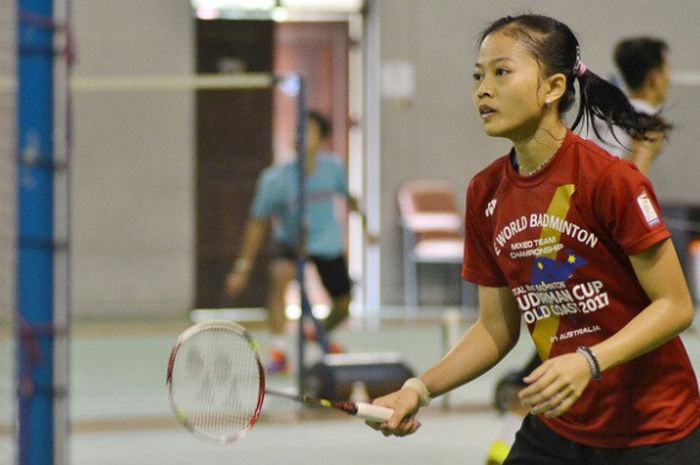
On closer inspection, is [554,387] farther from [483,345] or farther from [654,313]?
[483,345]

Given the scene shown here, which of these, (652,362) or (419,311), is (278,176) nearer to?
(419,311)

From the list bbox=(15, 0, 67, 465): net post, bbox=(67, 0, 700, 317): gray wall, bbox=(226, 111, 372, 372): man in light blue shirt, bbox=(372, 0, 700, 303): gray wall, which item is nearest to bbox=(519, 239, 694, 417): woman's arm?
bbox=(15, 0, 67, 465): net post

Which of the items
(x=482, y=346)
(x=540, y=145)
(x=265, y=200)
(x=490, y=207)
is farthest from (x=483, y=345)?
(x=265, y=200)

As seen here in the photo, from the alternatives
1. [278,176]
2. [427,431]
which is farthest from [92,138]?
[427,431]

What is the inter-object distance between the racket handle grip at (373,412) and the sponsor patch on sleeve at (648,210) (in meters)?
0.62

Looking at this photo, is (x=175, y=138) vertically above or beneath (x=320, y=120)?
beneath

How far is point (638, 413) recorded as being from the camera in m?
2.93

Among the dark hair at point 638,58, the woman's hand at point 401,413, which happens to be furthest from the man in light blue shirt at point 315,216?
the woman's hand at point 401,413

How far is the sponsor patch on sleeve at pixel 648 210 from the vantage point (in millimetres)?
2814

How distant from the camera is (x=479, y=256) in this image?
3203mm

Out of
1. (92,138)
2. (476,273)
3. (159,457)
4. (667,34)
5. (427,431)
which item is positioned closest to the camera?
(476,273)

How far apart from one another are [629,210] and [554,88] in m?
0.32

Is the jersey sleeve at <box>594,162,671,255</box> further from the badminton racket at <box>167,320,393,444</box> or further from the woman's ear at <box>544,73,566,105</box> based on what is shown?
the badminton racket at <box>167,320,393,444</box>

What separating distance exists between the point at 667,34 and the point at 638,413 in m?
6.32
